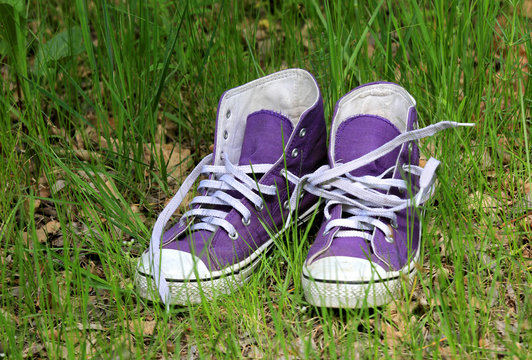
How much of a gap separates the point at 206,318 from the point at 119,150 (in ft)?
3.37

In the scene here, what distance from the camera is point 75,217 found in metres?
2.36

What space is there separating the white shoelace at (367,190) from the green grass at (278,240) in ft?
0.37

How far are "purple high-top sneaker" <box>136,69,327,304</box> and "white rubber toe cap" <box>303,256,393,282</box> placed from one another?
0.24 meters

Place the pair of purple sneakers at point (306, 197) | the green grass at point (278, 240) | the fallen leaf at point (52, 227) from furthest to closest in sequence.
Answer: the fallen leaf at point (52, 227), the pair of purple sneakers at point (306, 197), the green grass at point (278, 240)

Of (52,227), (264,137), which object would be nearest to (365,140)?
(264,137)

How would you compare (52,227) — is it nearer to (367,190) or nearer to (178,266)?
(178,266)

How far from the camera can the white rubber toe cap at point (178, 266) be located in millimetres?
1713

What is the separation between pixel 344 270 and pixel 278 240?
42 centimetres

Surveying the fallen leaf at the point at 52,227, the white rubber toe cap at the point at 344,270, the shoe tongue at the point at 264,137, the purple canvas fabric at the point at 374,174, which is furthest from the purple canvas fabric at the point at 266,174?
the fallen leaf at the point at 52,227

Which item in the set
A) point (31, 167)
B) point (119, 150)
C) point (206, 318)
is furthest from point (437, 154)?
point (31, 167)

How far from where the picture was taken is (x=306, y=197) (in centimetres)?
208

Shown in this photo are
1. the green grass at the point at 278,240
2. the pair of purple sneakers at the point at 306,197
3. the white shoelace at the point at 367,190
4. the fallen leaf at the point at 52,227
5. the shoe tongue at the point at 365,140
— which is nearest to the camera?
the green grass at the point at 278,240

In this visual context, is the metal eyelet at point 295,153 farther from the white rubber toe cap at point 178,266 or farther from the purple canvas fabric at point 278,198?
the white rubber toe cap at point 178,266

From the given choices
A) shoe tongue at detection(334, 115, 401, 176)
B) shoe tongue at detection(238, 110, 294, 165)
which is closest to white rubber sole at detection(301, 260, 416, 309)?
shoe tongue at detection(334, 115, 401, 176)
